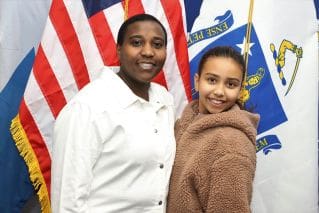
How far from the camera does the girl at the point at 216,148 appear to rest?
112 centimetres

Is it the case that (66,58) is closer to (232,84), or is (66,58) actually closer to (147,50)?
(147,50)

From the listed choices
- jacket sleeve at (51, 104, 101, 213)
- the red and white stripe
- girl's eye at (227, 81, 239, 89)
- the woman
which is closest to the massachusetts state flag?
the red and white stripe

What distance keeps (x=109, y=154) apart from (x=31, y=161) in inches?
23.0

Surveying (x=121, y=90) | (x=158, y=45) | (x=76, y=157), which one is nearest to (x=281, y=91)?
(x=158, y=45)

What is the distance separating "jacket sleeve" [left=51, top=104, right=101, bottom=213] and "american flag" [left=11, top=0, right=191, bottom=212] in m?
0.51

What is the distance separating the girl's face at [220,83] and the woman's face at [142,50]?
6.2 inches

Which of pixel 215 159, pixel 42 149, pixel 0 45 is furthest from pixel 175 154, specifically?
pixel 0 45

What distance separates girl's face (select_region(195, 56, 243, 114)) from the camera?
1250mm

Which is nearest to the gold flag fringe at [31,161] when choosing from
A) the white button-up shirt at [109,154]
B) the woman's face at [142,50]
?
the white button-up shirt at [109,154]

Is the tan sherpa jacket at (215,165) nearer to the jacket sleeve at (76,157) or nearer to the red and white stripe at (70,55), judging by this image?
the jacket sleeve at (76,157)

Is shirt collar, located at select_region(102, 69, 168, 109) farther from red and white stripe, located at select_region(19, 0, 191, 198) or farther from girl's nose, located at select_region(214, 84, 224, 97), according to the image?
red and white stripe, located at select_region(19, 0, 191, 198)

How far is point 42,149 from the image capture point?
1.67 meters

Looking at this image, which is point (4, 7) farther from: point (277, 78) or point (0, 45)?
point (277, 78)

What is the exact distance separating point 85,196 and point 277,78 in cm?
97
